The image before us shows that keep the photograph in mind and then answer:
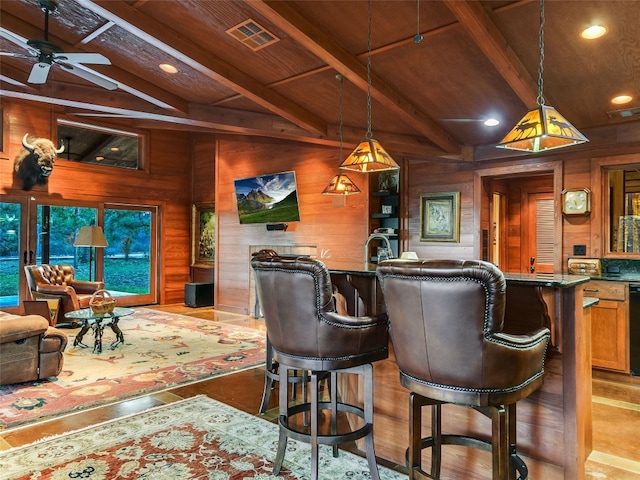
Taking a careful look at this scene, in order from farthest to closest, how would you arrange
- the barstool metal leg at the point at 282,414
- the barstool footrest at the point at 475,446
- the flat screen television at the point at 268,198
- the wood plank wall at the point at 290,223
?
the flat screen television at the point at 268,198, the wood plank wall at the point at 290,223, the barstool metal leg at the point at 282,414, the barstool footrest at the point at 475,446

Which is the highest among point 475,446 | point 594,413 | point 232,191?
point 232,191

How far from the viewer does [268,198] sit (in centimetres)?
780

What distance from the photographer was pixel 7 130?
292 inches

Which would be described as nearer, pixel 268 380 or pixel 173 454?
pixel 173 454

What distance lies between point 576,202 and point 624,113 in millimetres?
1043

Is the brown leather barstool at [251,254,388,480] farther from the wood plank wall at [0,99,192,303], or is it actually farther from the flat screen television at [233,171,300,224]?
the wood plank wall at [0,99,192,303]

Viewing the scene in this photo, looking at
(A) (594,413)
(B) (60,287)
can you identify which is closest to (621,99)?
(A) (594,413)

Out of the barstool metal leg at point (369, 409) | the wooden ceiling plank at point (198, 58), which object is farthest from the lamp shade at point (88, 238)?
the barstool metal leg at point (369, 409)

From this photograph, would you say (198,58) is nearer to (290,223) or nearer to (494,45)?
(494,45)

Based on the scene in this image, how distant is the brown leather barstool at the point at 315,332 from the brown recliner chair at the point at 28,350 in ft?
9.03

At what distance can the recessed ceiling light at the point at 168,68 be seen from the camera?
5055 mm

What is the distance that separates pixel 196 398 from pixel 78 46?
4.39 m

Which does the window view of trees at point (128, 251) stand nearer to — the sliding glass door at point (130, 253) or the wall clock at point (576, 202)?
the sliding glass door at point (130, 253)

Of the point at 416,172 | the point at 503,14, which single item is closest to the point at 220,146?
the point at 416,172
